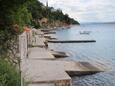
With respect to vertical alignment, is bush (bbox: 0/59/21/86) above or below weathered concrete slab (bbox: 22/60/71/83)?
above

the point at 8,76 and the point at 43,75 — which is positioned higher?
the point at 8,76

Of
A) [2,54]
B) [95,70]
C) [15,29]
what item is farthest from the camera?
[95,70]

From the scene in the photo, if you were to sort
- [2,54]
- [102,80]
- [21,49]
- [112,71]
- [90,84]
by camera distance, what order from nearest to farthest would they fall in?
[21,49] → [2,54] → [90,84] → [102,80] → [112,71]

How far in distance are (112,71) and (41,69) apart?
8.74 metres

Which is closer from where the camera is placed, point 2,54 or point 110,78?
point 2,54

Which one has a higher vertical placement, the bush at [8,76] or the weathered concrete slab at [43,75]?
the bush at [8,76]

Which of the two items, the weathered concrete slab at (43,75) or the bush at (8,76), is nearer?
the bush at (8,76)

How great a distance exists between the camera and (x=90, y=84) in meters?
18.5

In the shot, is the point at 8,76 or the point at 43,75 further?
the point at 43,75

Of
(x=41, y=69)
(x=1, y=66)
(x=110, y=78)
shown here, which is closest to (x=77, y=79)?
(x=110, y=78)

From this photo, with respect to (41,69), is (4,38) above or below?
above

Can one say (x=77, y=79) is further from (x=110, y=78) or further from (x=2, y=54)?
(x=2, y=54)

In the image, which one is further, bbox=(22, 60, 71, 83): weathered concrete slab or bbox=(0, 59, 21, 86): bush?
bbox=(22, 60, 71, 83): weathered concrete slab

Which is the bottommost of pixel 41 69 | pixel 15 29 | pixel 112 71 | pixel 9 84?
pixel 112 71
